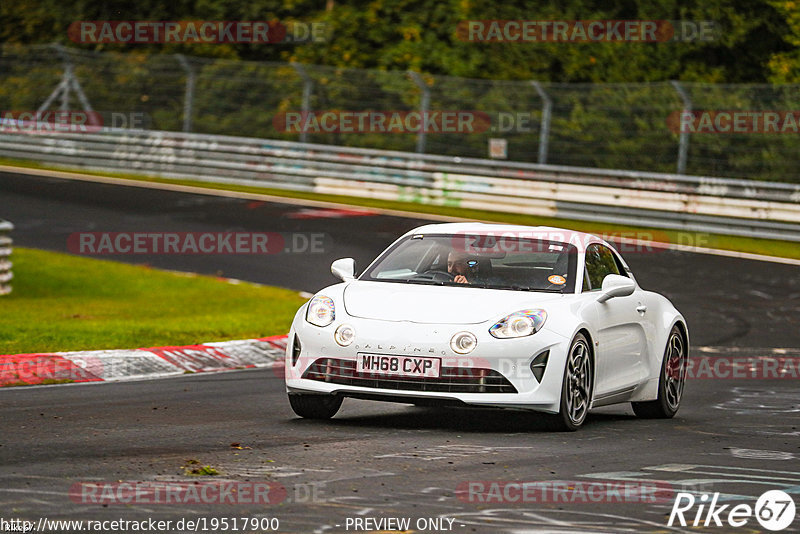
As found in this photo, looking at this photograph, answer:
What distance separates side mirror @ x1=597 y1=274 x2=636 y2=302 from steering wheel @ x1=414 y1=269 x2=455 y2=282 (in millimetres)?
988

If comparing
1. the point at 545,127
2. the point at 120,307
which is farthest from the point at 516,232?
the point at 545,127

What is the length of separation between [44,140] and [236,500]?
27.1 m

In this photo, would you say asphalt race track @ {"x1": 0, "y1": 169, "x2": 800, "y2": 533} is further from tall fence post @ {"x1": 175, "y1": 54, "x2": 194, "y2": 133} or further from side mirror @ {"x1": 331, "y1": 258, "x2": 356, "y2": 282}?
tall fence post @ {"x1": 175, "y1": 54, "x2": 194, "y2": 133}

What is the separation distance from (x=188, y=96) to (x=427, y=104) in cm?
564

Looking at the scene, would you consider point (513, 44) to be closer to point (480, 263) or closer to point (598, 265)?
point (598, 265)

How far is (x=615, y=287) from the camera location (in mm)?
9531

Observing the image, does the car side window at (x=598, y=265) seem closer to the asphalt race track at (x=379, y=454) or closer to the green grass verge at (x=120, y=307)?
the asphalt race track at (x=379, y=454)

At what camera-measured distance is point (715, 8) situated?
3322 cm

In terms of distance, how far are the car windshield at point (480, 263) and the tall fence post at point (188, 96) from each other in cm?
2142

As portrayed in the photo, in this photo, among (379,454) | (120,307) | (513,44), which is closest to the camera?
(379,454)

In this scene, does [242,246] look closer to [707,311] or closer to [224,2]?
[707,311]

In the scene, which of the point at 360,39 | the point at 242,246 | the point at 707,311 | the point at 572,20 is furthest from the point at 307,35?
the point at 707,311

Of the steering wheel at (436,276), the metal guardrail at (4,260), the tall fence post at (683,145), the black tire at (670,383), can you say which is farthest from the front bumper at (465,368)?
the tall fence post at (683,145)

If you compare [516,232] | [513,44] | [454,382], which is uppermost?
[513,44]
